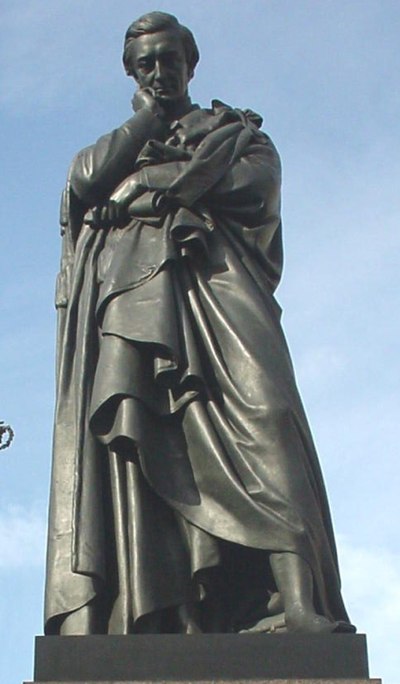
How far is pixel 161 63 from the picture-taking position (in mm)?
10734

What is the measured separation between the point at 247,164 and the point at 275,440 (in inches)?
83.3

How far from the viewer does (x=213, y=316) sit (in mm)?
9586

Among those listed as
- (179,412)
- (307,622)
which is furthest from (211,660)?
(179,412)

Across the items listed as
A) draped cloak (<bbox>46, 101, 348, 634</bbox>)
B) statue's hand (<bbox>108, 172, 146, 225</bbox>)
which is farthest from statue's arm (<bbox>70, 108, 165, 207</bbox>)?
statue's hand (<bbox>108, 172, 146, 225</bbox>)

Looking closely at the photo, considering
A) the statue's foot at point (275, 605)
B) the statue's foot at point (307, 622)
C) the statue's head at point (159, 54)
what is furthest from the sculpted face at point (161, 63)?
the statue's foot at point (307, 622)

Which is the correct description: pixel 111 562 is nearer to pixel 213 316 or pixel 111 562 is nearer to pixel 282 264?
pixel 213 316

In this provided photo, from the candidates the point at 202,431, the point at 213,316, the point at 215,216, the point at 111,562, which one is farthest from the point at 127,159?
the point at 111,562

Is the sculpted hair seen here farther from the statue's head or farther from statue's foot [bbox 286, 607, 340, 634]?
statue's foot [bbox 286, 607, 340, 634]

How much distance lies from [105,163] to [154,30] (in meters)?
1.18

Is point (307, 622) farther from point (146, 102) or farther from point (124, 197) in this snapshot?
point (146, 102)

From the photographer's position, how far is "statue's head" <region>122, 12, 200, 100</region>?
10727mm

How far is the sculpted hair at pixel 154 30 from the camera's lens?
10773mm

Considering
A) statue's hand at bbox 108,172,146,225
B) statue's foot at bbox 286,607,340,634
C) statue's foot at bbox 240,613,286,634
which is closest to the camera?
statue's foot at bbox 286,607,340,634

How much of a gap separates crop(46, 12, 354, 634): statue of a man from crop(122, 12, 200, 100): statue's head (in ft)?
1.47
